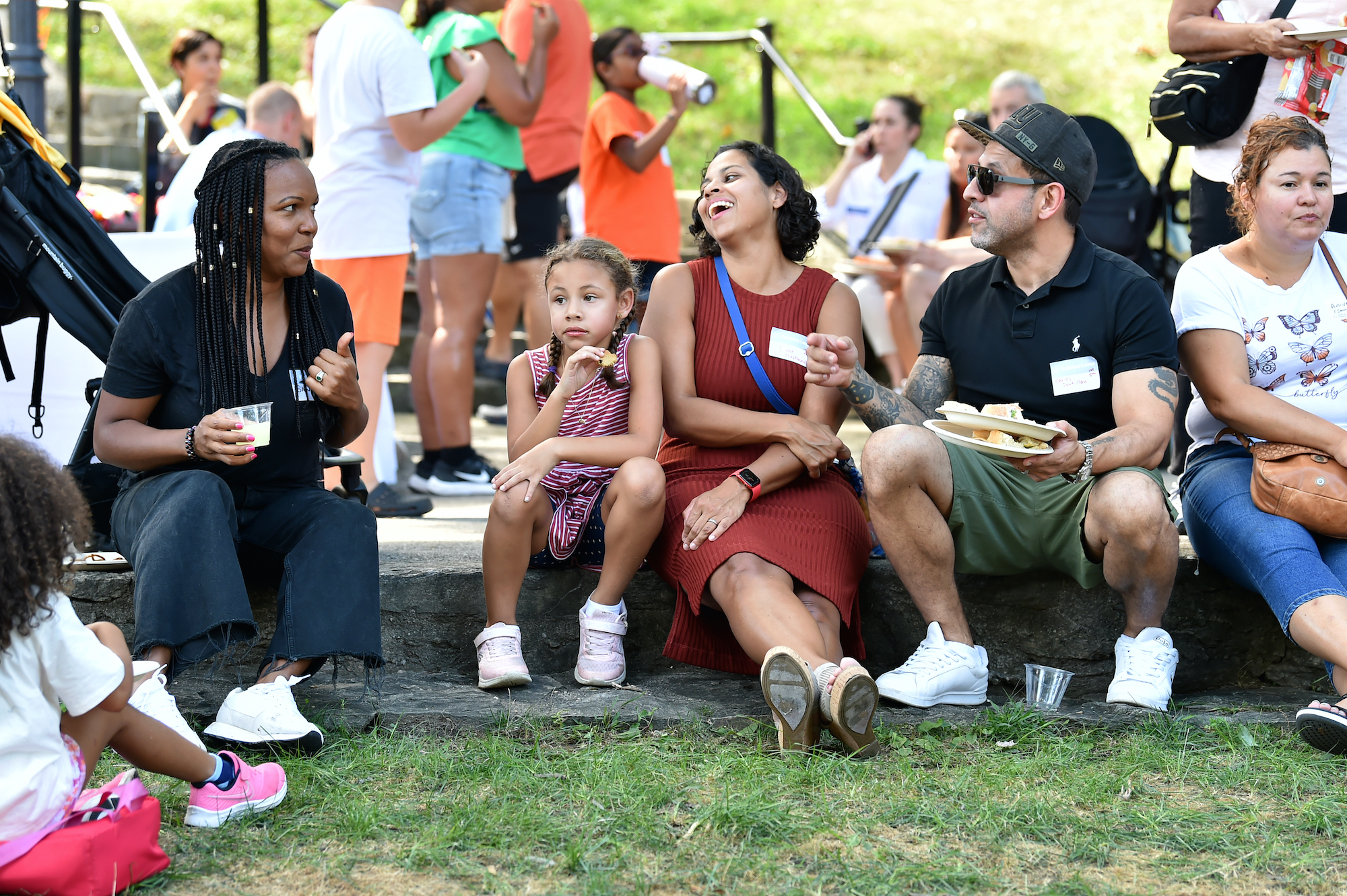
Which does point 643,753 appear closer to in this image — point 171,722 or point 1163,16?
point 171,722

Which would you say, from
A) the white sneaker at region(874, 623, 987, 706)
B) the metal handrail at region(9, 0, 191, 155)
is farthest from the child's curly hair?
the metal handrail at region(9, 0, 191, 155)

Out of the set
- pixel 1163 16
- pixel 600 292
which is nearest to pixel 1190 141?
pixel 600 292

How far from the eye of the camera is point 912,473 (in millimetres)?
3209

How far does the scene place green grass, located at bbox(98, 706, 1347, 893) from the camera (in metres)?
2.29

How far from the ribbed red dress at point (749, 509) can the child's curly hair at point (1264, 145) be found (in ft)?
3.59

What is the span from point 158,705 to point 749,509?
1485mm

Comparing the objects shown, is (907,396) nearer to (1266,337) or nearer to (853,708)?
(1266,337)

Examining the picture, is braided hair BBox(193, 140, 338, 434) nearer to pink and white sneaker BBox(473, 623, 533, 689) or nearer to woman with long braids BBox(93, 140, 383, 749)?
woman with long braids BBox(93, 140, 383, 749)

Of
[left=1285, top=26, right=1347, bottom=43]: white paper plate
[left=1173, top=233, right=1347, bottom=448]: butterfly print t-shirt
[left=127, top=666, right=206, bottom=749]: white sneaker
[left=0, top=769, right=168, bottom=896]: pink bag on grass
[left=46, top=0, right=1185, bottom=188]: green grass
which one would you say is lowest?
[left=0, top=769, right=168, bottom=896]: pink bag on grass

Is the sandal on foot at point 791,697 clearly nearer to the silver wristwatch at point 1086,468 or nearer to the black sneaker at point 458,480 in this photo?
the silver wristwatch at point 1086,468

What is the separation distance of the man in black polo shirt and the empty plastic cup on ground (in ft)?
0.40

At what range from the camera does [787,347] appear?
11.6 feet

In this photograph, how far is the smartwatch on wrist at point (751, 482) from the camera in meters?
3.36

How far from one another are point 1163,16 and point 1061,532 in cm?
1195
